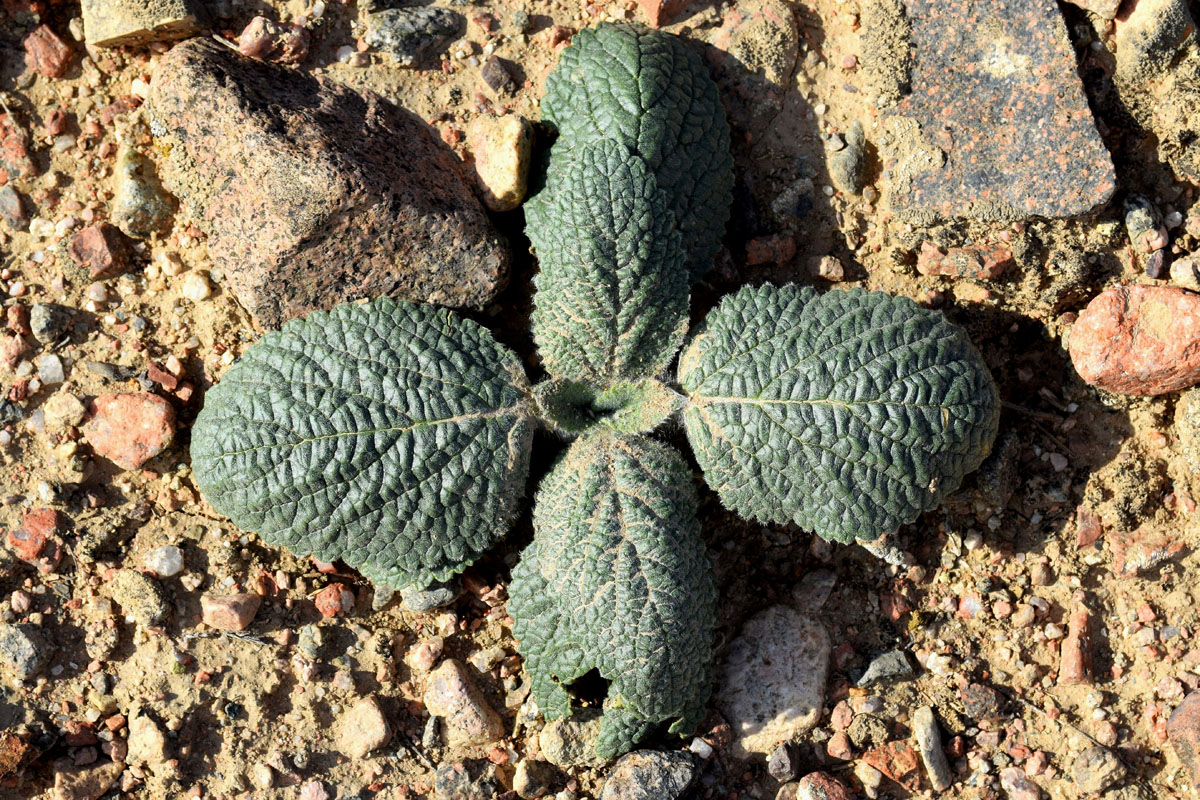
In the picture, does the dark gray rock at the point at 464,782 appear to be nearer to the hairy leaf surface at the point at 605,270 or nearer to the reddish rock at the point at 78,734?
the reddish rock at the point at 78,734

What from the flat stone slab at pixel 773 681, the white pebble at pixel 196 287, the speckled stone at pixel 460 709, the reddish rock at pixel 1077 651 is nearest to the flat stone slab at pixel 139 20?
the white pebble at pixel 196 287

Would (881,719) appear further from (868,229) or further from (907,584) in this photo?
(868,229)

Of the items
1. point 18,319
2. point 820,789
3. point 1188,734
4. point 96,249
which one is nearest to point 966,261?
point 1188,734

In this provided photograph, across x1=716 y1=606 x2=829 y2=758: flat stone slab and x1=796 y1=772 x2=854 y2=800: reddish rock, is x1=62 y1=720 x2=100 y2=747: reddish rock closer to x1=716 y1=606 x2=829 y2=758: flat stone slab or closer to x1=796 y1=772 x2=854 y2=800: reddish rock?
x1=716 y1=606 x2=829 y2=758: flat stone slab

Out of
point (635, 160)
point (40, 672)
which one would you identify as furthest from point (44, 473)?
point (635, 160)

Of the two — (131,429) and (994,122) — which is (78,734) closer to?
(131,429)

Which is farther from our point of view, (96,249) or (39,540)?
(96,249)

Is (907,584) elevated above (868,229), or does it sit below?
below
